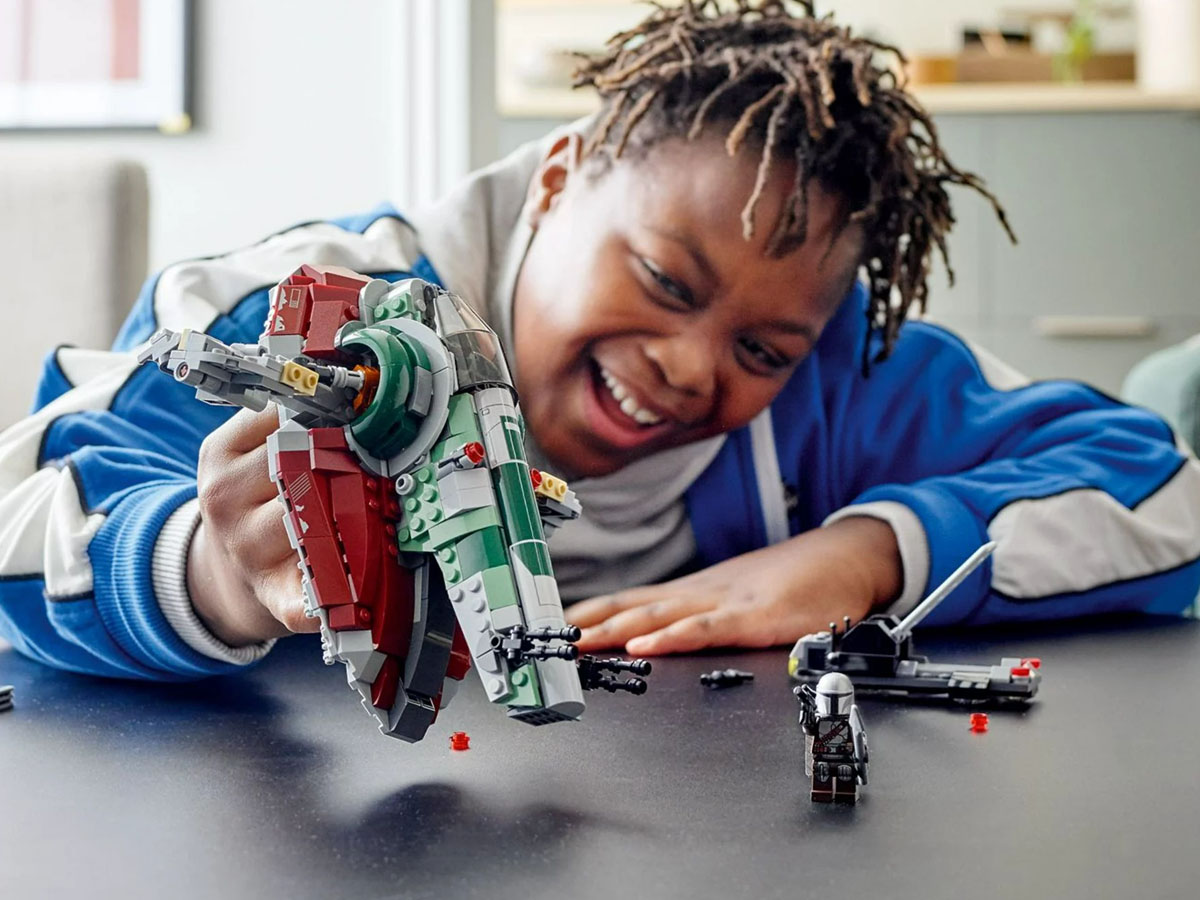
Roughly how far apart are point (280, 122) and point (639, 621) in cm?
95

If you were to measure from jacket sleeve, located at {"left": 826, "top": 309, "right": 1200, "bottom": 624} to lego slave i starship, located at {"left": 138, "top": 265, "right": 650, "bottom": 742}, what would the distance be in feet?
1.50

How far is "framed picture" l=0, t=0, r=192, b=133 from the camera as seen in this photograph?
1536 millimetres

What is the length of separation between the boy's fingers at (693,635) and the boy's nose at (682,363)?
0.16 meters

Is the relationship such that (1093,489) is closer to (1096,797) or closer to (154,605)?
(1096,797)

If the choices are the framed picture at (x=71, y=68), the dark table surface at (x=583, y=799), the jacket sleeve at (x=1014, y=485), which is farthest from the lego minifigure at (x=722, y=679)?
the framed picture at (x=71, y=68)

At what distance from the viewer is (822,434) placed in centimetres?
103

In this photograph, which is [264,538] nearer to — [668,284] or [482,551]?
[482,551]

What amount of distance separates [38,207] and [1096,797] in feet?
3.89

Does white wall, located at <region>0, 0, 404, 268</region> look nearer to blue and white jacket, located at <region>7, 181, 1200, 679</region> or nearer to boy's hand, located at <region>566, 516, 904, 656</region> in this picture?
blue and white jacket, located at <region>7, 181, 1200, 679</region>

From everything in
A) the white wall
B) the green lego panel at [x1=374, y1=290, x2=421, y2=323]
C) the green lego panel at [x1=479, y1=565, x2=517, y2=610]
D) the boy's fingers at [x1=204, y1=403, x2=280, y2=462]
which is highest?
the white wall

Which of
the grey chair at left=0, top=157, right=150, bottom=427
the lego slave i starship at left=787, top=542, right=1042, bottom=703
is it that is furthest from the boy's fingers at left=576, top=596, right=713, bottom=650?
the grey chair at left=0, top=157, right=150, bottom=427

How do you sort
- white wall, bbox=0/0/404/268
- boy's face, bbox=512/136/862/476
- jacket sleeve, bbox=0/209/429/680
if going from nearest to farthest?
jacket sleeve, bbox=0/209/429/680 < boy's face, bbox=512/136/862/476 < white wall, bbox=0/0/404/268

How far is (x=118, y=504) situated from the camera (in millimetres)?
648

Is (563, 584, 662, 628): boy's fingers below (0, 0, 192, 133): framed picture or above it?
below
